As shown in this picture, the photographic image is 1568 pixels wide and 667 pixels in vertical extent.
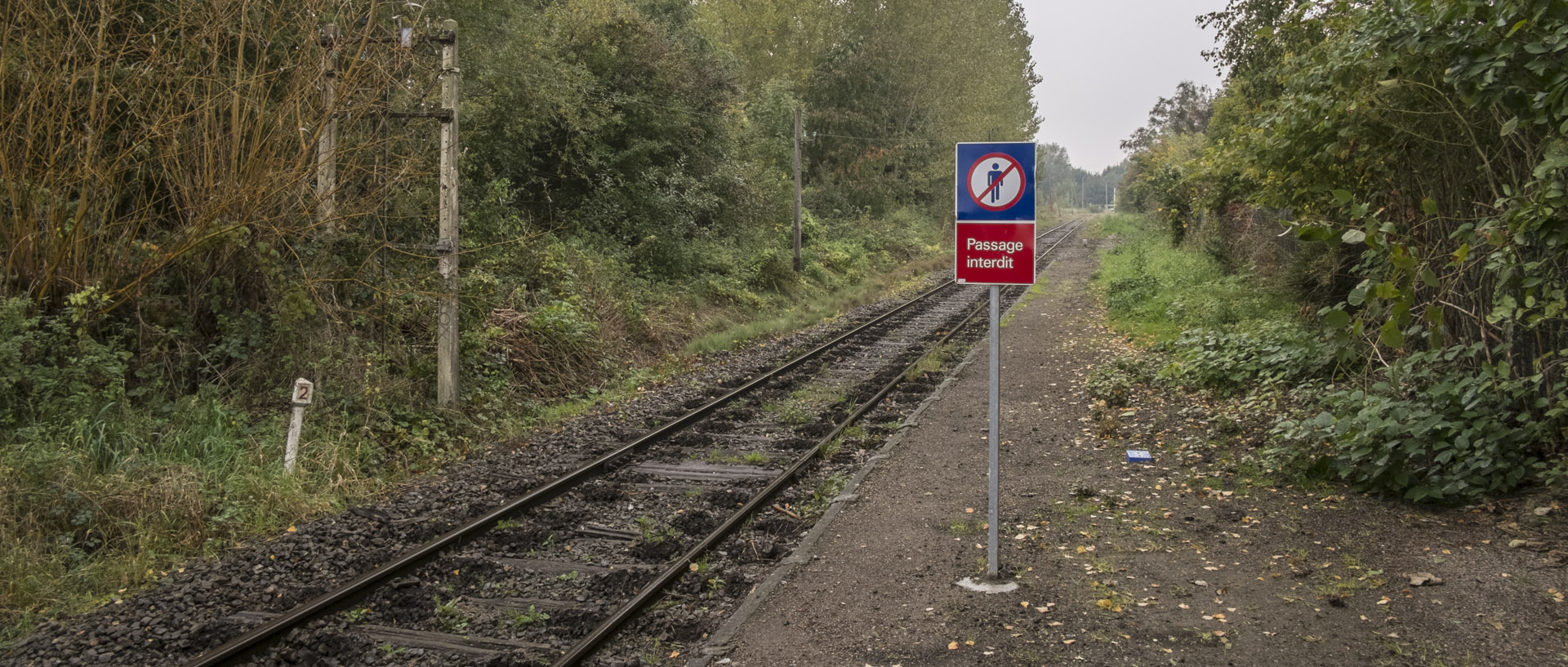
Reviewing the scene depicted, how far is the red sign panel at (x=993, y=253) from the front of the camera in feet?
17.8

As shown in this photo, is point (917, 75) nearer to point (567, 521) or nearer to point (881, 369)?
point (881, 369)

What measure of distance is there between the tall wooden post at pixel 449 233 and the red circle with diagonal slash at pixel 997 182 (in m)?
6.30

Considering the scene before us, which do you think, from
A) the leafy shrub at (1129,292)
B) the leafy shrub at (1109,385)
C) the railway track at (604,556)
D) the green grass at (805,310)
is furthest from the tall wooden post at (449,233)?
the leafy shrub at (1129,292)

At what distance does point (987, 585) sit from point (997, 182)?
2410 mm

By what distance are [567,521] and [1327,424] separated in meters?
5.79

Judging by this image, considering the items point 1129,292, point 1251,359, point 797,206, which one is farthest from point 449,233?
point 797,206

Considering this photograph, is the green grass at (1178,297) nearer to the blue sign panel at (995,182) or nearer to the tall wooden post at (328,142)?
the blue sign panel at (995,182)

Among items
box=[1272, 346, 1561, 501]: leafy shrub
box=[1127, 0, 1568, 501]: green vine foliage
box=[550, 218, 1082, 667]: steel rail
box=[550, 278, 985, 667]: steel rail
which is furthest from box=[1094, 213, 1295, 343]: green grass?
box=[550, 278, 985, 667]: steel rail

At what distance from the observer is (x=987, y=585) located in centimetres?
566

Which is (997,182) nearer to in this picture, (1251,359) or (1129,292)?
(1251,359)

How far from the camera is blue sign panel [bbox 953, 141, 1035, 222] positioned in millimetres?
5398

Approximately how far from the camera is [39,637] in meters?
4.99

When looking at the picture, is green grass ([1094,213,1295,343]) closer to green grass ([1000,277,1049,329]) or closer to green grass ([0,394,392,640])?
green grass ([1000,277,1049,329])

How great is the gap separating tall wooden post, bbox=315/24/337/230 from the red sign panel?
618cm
